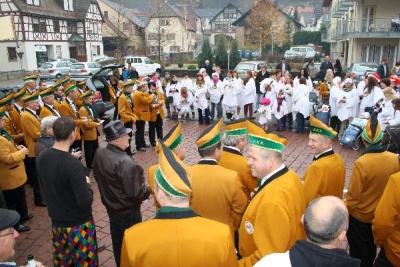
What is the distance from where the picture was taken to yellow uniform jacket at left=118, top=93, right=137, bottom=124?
9016mm

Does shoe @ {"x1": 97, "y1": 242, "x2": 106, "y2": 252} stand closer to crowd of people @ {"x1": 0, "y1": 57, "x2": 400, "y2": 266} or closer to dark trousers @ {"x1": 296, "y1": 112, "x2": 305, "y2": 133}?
crowd of people @ {"x1": 0, "y1": 57, "x2": 400, "y2": 266}

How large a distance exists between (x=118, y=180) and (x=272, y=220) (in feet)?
6.59

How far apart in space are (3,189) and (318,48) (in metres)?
51.7

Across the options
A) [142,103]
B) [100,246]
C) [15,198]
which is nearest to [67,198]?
[100,246]

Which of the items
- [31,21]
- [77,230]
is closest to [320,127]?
[77,230]

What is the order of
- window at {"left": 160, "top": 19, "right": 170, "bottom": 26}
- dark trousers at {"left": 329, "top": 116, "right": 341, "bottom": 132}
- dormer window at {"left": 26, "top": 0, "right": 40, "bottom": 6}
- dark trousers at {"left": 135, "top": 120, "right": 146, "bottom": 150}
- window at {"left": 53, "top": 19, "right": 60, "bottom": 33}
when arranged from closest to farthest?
dark trousers at {"left": 135, "top": 120, "right": 146, "bottom": 150} < dark trousers at {"left": 329, "top": 116, "right": 341, "bottom": 132} < dormer window at {"left": 26, "top": 0, "right": 40, "bottom": 6} < window at {"left": 53, "top": 19, "right": 60, "bottom": 33} < window at {"left": 160, "top": 19, "right": 170, "bottom": 26}

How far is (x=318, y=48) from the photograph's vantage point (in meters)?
50.9

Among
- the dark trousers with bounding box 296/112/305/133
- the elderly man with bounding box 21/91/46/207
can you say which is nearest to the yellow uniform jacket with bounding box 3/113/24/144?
the elderly man with bounding box 21/91/46/207

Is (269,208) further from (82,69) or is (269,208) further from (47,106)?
(82,69)

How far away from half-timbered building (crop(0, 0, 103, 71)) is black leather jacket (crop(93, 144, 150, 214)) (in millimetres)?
33934

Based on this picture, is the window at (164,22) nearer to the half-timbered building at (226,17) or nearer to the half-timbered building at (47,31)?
the half-timbered building at (47,31)

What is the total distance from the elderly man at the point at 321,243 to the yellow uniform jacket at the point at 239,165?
6.31ft

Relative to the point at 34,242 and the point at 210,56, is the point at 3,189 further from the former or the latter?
the point at 210,56

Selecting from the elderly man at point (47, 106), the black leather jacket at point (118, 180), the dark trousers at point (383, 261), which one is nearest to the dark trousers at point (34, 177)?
the elderly man at point (47, 106)
